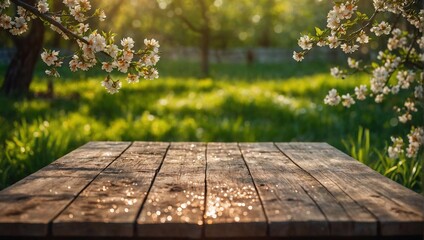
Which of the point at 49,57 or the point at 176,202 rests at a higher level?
the point at 49,57

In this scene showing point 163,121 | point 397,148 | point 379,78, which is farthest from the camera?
point 163,121

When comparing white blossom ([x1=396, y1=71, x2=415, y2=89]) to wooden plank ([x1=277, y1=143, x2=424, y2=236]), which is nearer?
wooden plank ([x1=277, y1=143, x2=424, y2=236])

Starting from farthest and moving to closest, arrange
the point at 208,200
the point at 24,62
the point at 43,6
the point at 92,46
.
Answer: the point at 24,62 → the point at 43,6 → the point at 92,46 → the point at 208,200

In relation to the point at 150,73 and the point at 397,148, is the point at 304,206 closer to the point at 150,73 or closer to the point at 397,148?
the point at 150,73

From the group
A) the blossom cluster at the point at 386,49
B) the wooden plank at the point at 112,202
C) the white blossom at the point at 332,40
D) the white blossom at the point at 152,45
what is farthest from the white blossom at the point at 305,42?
the wooden plank at the point at 112,202

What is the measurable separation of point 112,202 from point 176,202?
0.28 meters

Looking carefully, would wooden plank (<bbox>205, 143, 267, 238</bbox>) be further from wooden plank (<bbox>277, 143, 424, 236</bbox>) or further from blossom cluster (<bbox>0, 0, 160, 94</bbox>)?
blossom cluster (<bbox>0, 0, 160, 94</bbox>)

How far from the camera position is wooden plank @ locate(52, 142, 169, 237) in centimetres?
209

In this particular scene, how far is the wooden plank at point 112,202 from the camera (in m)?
2.09

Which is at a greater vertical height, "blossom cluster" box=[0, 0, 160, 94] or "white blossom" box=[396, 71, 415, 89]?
"blossom cluster" box=[0, 0, 160, 94]

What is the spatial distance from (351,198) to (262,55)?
3792 cm

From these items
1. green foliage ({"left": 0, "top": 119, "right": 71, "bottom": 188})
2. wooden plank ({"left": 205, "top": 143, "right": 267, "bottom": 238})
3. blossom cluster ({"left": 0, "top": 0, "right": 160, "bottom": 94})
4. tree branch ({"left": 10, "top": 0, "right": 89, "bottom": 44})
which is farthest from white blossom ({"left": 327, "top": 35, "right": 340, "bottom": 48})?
green foliage ({"left": 0, "top": 119, "right": 71, "bottom": 188})

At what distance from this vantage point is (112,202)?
7.93 feet

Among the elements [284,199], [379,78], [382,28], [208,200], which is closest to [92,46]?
[208,200]
